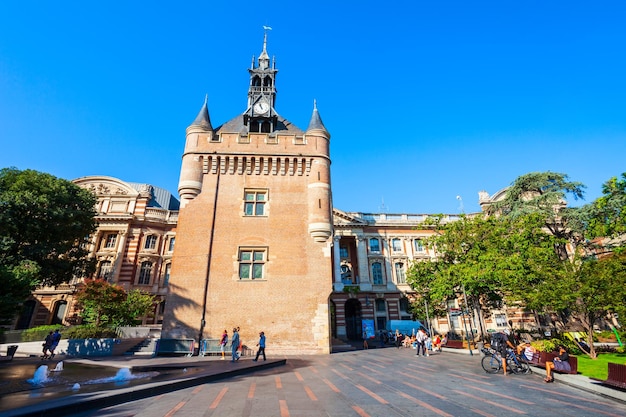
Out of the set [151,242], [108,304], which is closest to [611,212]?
[108,304]

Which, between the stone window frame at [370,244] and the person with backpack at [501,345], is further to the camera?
the stone window frame at [370,244]

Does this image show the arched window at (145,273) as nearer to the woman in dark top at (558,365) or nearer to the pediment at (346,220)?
the pediment at (346,220)

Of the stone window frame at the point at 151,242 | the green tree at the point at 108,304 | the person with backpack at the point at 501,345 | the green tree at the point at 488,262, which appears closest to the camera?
the person with backpack at the point at 501,345

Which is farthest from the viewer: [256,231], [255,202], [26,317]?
[26,317]

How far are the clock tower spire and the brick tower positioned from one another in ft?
9.27

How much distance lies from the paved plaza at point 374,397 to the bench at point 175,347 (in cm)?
798

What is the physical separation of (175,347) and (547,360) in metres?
17.7

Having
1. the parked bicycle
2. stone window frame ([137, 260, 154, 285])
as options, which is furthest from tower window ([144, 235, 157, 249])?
the parked bicycle

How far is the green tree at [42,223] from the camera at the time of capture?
22.5 meters

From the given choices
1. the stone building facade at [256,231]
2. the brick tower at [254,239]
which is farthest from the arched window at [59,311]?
the brick tower at [254,239]

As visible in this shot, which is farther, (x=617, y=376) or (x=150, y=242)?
(x=150, y=242)

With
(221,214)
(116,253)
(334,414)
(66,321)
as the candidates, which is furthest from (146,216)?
(334,414)

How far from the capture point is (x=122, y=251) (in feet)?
120

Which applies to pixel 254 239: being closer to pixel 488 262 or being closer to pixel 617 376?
pixel 488 262
